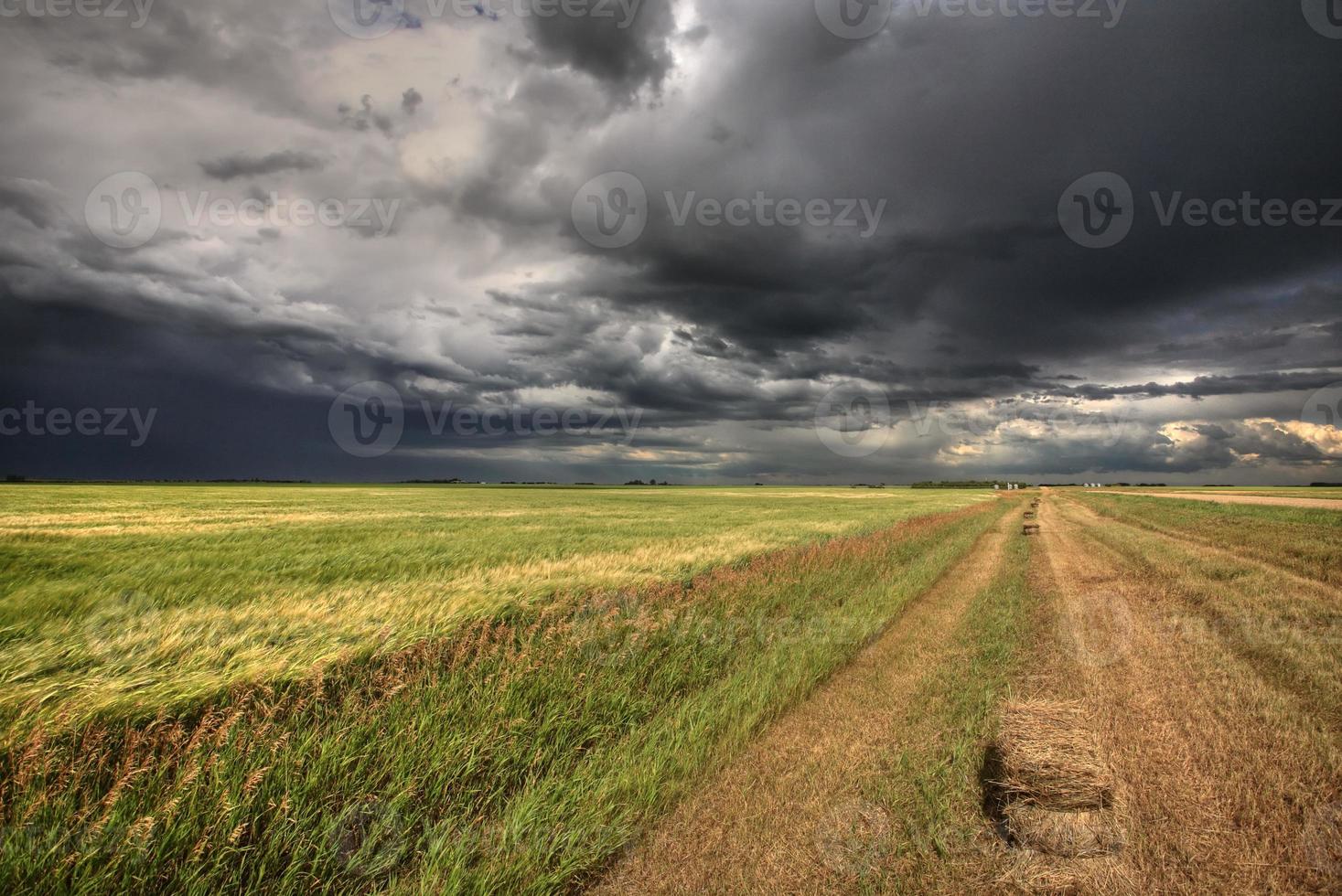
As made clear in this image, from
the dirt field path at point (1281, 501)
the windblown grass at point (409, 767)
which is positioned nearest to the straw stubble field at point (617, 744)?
the windblown grass at point (409, 767)

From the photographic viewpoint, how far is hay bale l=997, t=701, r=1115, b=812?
13.7ft

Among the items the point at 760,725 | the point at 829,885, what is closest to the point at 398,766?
the point at 829,885

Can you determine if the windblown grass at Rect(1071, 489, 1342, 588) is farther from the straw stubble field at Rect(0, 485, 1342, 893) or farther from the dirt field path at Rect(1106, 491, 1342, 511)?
the dirt field path at Rect(1106, 491, 1342, 511)

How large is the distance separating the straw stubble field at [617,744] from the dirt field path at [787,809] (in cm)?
3

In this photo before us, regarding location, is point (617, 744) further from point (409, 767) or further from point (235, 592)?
point (235, 592)

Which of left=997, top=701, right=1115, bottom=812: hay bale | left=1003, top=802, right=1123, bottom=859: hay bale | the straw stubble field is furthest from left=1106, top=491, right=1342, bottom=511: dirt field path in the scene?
left=1003, top=802, right=1123, bottom=859: hay bale

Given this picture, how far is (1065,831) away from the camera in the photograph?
157 inches

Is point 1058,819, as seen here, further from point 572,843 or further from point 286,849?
point 286,849

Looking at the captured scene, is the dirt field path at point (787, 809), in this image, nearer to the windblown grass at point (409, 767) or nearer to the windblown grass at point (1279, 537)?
the windblown grass at point (409, 767)

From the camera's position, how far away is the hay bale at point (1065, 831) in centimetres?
388

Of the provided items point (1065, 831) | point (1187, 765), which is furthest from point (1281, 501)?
Result: point (1065, 831)

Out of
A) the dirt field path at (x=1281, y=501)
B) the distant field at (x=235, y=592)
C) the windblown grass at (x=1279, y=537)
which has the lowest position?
the dirt field path at (x=1281, y=501)

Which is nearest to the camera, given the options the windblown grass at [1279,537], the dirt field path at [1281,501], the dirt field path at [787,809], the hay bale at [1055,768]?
the dirt field path at [787,809]

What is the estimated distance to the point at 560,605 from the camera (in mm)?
7176
